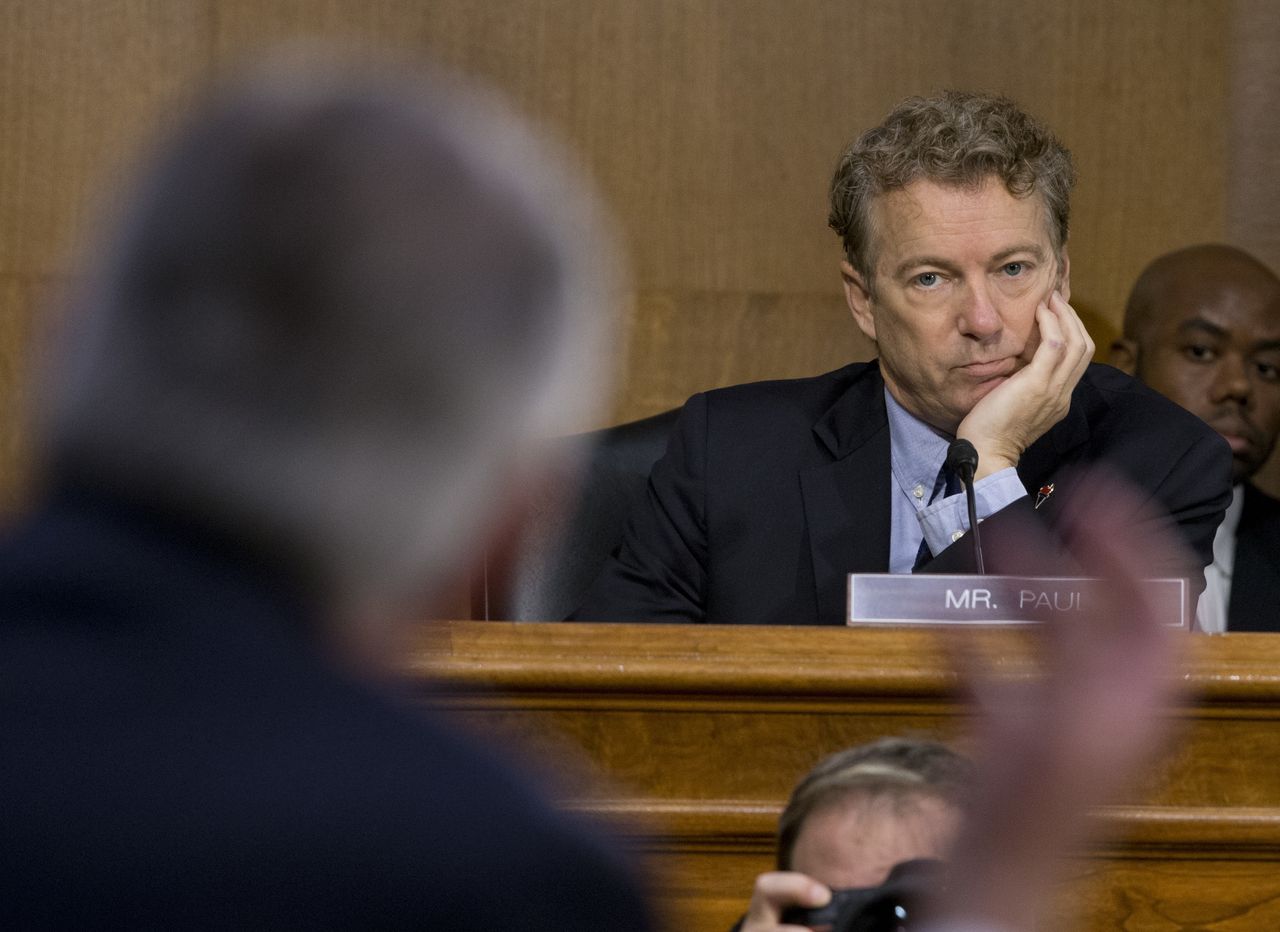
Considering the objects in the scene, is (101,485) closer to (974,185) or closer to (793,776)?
(793,776)

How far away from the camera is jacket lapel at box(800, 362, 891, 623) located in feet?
7.55

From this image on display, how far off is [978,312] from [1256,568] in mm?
813

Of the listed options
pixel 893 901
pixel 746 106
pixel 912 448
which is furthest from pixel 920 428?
pixel 893 901

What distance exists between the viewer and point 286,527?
62 cm

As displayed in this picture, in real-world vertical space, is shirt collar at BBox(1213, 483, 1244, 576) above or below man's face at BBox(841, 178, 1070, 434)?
below

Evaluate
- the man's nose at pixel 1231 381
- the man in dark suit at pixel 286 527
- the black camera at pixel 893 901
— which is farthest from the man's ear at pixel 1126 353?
the man in dark suit at pixel 286 527

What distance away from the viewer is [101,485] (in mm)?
630

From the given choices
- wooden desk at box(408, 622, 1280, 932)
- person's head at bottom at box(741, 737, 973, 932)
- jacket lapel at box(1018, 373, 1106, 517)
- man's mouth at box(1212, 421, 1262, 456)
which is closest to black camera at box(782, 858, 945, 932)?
person's head at bottom at box(741, 737, 973, 932)

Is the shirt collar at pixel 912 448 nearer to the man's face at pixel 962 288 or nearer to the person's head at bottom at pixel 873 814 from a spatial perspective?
the man's face at pixel 962 288

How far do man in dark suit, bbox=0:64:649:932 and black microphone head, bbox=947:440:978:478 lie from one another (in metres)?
1.37

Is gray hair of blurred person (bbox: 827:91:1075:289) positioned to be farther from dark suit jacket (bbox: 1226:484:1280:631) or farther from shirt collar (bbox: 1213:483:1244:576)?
shirt collar (bbox: 1213:483:1244:576)

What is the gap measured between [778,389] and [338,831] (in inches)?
81.1

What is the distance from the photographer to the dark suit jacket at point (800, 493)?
7.63 ft

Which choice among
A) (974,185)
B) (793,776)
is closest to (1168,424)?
(974,185)
